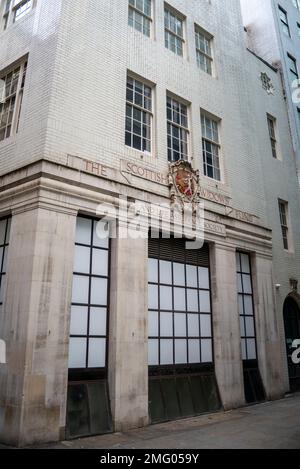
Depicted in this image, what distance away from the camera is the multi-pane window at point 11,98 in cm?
1121

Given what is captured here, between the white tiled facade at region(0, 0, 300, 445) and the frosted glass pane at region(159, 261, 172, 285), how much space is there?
1.19m

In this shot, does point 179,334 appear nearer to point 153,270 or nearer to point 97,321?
point 153,270

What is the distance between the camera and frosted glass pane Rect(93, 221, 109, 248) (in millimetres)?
10438

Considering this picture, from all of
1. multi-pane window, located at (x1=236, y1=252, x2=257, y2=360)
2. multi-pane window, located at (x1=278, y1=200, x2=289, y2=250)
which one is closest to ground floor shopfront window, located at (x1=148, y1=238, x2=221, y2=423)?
multi-pane window, located at (x1=236, y1=252, x2=257, y2=360)

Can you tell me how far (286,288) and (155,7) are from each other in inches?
510

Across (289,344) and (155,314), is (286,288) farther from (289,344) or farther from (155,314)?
(155,314)

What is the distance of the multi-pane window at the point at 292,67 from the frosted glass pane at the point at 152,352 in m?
18.9

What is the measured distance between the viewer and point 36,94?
10477 millimetres

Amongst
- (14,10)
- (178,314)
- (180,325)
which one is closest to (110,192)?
(178,314)

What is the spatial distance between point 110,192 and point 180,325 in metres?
4.88

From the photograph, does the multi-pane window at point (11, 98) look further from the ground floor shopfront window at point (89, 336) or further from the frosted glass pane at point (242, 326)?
the frosted glass pane at point (242, 326)

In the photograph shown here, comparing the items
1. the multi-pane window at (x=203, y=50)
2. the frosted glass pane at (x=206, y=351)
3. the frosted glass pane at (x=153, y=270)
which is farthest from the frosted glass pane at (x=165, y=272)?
the multi-pane window at (x=203, y=50)

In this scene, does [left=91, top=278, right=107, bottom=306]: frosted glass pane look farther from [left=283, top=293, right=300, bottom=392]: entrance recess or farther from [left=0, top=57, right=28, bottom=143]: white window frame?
[left=283, top=293, right=300, bottom=392]: entrance recess

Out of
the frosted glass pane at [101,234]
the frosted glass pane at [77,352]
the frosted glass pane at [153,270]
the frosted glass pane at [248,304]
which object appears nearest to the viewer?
the frosted glass pane at [77,352]
